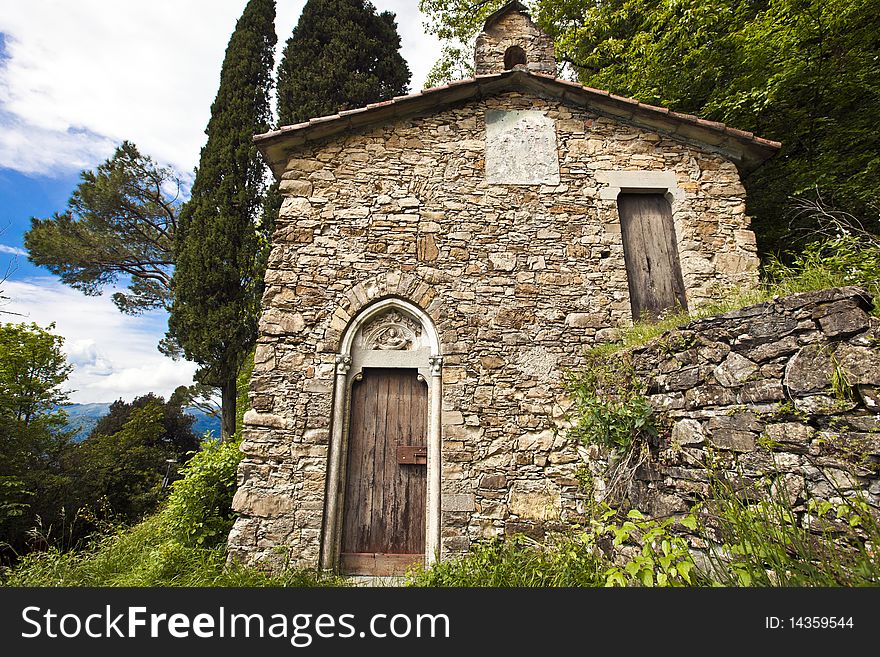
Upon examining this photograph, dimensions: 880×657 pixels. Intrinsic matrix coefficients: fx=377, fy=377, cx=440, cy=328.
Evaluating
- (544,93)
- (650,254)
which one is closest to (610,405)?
(650,254)

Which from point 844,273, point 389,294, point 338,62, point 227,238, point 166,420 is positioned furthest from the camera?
point 166,420

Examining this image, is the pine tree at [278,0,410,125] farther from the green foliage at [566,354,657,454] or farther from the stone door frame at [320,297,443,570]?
the green foliage at [566,354,657,454]

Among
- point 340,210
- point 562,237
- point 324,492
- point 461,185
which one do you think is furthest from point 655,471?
point 340,210

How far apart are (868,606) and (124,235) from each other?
16.2 metres

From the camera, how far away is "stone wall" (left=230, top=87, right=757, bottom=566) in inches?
171

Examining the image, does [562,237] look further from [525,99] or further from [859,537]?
[859,537]

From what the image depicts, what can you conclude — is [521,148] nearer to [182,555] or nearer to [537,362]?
[537,362]

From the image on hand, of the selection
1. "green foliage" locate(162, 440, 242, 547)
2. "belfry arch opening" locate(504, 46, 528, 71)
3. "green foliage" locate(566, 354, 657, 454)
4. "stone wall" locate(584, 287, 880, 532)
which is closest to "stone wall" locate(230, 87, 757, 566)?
"green foliage" locate(566, 354, 657, 454)

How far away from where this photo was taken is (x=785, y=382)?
2752 mm

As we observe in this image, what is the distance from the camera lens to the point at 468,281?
16.3 feet

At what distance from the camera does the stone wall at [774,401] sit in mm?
2385

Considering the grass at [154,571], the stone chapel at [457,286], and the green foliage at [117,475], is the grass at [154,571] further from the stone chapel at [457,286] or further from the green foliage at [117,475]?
the green foliage at [117,475]

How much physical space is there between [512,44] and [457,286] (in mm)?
4191

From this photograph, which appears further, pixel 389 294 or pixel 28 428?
pixel 28 428
